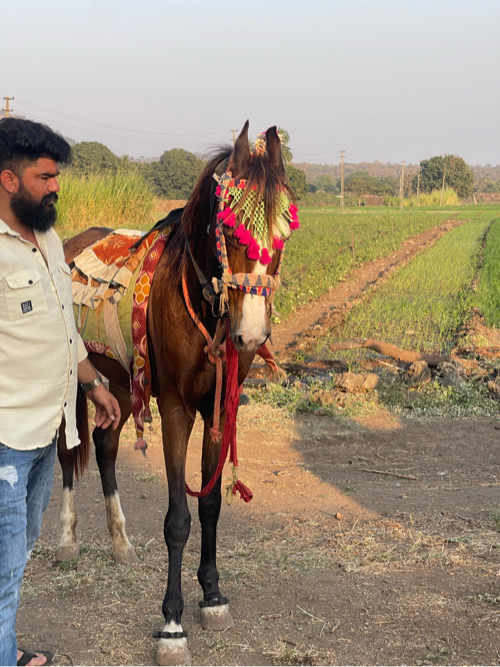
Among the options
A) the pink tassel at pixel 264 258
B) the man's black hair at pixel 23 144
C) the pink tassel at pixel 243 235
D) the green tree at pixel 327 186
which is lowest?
the pink tassel at pixel 264 258

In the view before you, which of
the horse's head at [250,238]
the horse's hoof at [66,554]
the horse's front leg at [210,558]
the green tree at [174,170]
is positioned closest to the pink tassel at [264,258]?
the horse's head at [250,238]

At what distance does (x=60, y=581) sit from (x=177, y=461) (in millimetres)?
1222

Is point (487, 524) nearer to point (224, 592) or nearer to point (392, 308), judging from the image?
point (224, 592)

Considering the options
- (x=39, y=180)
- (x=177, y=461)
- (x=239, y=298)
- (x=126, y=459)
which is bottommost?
(x=126, y=459)

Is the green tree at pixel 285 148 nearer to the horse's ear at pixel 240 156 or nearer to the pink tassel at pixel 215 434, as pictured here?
the horse's ear at pixel 240 156

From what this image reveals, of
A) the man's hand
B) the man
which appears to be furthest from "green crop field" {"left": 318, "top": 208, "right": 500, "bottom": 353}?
the man

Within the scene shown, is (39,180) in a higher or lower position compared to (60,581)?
Answer: higher

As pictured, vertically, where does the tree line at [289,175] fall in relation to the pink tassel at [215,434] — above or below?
above

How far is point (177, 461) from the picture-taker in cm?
315

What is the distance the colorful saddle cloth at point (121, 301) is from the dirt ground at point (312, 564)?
901mm

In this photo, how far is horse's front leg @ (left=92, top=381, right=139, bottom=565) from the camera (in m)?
4.04

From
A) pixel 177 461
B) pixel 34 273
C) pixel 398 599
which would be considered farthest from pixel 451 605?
pixel 34 273

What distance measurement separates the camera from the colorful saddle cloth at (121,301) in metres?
3.40

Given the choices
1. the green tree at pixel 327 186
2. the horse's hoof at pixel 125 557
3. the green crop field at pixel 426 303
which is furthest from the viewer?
the green tree at pixel 327 186
